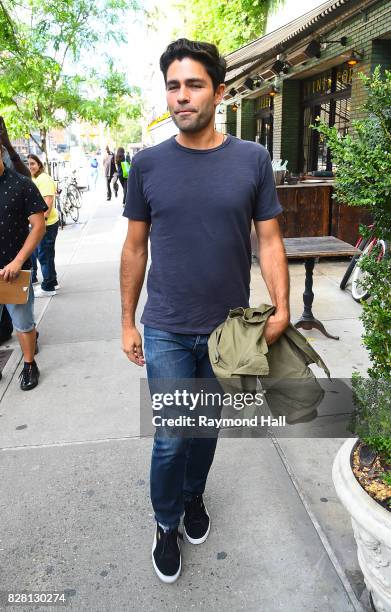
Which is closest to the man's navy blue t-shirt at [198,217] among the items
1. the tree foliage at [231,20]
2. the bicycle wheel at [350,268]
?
the bicycle wheel at [350,268]

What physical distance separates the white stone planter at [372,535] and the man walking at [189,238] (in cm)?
62

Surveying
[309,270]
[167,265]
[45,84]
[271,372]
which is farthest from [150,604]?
[45,84]

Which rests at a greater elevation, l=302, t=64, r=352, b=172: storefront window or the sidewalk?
l=302, t=64, r=352, b=172: storefront window

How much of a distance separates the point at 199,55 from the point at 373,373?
1391 millimetres

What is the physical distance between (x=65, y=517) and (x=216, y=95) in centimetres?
209

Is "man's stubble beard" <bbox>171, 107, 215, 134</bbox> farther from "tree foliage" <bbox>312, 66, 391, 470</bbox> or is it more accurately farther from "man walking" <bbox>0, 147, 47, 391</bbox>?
"man walking" <bbox>0, 147, 47, 391</bbox>

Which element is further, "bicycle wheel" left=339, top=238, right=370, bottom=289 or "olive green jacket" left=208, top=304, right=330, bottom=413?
"bicycle wheel" left=339, top=238, right=370, bottom=289

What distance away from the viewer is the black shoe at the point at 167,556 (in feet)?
7.35

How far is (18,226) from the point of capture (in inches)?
151

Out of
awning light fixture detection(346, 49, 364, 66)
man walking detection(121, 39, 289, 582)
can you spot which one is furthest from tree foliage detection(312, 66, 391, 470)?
awning light fixture detection(346, 49, 364, 66)

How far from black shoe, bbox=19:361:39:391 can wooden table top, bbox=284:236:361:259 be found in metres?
2.34

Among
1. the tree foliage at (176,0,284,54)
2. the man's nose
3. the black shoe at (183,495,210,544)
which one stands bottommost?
the black shoe at (183,495,210,544)

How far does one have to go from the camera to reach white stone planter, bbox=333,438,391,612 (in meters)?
1.78

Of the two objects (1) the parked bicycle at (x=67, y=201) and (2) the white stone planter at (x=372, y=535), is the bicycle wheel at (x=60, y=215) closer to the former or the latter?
(1) the parked bicycle at (x=67, y=201)
